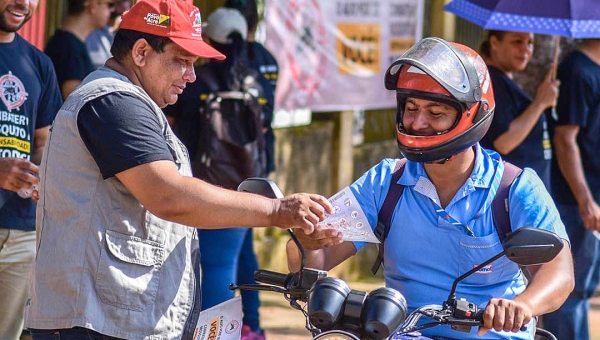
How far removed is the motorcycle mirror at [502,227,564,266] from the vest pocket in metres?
1.17

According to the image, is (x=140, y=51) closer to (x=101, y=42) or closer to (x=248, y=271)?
(x=101, y=42)

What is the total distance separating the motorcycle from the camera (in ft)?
10.7

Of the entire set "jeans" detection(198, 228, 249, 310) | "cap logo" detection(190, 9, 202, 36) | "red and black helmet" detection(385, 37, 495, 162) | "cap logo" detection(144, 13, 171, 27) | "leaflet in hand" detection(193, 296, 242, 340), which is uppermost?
"cap logo" detection(144, 13, 171, 27)

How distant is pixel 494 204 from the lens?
13.6 ft

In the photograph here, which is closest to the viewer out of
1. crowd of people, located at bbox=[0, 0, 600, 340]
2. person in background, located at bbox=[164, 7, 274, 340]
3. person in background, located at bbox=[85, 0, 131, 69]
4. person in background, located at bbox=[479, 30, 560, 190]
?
crowd of people, located at bbox=[0, 0, 600, 340]

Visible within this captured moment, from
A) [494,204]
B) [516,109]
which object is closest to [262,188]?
[494,204]

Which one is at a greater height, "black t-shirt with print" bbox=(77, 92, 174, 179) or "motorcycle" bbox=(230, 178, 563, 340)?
"black t-shirt with print" bbox=(77, 92, 174, 179)

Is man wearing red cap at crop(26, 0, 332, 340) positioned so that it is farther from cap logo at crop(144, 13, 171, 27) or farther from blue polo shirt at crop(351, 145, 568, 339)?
blue polo shirt at crop(351, 145, 568, 339)

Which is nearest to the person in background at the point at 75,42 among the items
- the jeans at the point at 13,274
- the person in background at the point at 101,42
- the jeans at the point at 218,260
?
the person in background at the point at 101,42

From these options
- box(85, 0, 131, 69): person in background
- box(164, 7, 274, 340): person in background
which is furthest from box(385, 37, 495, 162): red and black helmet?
box(85, 0, 131, 69): person in background

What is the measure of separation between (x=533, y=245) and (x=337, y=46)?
21.7 feet

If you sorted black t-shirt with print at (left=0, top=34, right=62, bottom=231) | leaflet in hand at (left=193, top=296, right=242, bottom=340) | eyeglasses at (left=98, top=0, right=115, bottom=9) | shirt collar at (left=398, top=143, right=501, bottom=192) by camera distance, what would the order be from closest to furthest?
leaflet in hand at (left=193, top=296, right=242, bottom=340) < shirt collar at (left=398, top=143, right=501, bottom=192) < black t-shirt with print at (left=0, top=34, right=62, bottom=231) < eyeglasses at (left=98, top=0, right=115, bottom=9)

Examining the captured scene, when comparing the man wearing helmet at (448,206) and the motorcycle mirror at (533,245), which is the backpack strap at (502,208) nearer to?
the man wearing helmet at (448,206)

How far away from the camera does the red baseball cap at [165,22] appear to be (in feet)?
12.4
